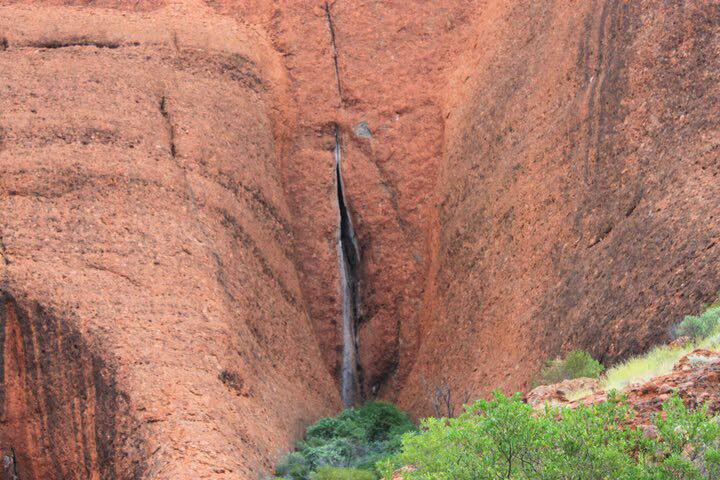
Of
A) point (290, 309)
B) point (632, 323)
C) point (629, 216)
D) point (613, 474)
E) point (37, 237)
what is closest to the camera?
point (613, 474)

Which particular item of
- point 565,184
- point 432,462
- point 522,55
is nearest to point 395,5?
point 522,55

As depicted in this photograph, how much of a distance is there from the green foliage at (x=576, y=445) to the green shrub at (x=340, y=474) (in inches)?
302

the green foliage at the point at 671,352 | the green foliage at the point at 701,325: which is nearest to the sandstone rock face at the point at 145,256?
the green foliage at the point at 671,352

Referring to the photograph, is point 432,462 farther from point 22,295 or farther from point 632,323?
point 22,295

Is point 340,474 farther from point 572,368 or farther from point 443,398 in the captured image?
point 572,368

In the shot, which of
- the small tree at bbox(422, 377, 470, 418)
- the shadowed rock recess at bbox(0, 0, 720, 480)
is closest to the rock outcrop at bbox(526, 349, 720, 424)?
the shadowed rock recess at bbox(0, 0, 720, 480)

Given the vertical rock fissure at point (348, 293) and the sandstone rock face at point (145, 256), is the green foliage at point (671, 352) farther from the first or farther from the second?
the vertical rock fissure at point (348, 293)

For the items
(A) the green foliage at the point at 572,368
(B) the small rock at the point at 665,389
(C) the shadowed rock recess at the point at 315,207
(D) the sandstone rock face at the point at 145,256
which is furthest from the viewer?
(D) the sandstone rock face at the point at 145,256

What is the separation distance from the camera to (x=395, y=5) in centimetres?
3534

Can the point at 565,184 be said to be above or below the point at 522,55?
below

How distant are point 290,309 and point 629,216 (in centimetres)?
991

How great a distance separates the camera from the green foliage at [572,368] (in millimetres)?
20812

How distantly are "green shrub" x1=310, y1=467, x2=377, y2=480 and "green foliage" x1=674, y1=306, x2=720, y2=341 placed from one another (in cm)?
737

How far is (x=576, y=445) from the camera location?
545 inches
